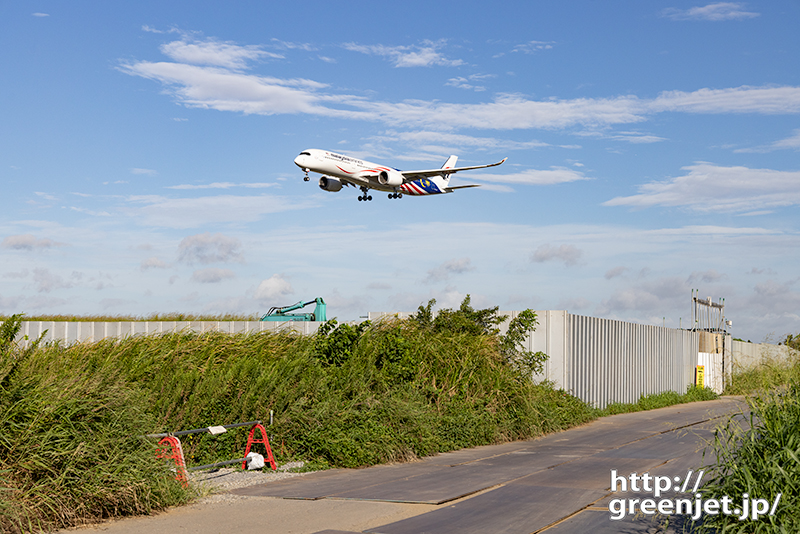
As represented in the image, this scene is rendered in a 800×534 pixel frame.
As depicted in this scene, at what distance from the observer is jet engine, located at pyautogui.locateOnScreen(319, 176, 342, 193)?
33.2 m

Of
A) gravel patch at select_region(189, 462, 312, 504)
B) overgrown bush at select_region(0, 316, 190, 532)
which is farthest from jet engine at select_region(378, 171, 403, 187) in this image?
overgrown bush at select_region(0, 316, 190, 532)

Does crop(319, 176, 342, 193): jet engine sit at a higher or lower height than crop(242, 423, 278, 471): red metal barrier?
higher

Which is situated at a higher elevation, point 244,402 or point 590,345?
point 590,345

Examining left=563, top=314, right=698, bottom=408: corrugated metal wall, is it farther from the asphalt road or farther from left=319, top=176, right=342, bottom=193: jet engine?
left=319, top=176, right=342, bottom=193: jet engine

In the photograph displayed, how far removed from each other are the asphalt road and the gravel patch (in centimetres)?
12

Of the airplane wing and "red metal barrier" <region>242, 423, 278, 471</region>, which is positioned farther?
the airplane wing

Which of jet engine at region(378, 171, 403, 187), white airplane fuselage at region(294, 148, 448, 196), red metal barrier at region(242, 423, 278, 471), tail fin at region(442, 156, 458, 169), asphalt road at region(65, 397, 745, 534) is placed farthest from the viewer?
tail fin at region(442, 156, 458, 169)

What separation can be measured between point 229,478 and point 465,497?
10.7 ft

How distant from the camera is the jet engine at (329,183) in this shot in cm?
3316

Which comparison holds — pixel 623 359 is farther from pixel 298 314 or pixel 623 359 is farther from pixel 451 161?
pixel 451 161

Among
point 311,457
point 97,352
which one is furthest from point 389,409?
point 97,352

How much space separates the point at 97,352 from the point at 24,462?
5618 millimetres

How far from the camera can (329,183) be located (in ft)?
109

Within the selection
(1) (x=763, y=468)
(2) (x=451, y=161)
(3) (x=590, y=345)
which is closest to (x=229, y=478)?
(1) (x=763, y=468)
